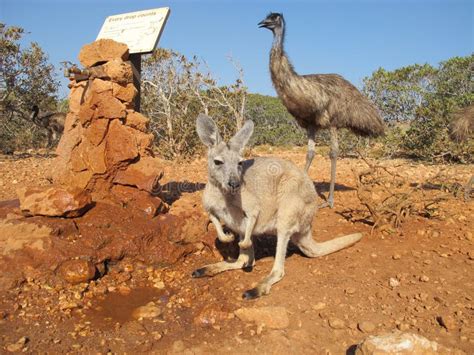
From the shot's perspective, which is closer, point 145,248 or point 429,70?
point 145,248

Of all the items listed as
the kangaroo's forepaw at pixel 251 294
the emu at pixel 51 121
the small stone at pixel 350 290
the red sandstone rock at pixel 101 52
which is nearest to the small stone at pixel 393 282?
the small stone at pixel 350 290

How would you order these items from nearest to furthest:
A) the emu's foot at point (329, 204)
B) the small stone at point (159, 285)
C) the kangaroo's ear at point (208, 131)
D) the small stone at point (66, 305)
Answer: the small stone at point (66, 305), the kangaroo's ear at point (208, 131), the small stone at point (159, 285), the emu's foot at point (329, 204)

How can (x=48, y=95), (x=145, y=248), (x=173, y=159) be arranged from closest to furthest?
(x=145, y=248)
(x=173, y=159)
(x=48, y=95)

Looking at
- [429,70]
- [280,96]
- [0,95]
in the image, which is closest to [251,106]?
[429,70]

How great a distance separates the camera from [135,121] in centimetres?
532

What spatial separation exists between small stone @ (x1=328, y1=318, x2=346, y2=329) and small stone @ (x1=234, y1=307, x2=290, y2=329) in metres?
0.33

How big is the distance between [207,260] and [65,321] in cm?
179

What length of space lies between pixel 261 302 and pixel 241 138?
154 centimetres

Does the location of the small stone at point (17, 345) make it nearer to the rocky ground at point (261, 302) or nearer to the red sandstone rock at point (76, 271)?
the rocky ground at point (261, 302)

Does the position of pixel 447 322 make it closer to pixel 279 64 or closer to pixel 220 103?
pixel 279 64

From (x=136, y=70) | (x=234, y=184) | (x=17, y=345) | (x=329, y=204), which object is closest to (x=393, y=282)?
(x=234, y=184)

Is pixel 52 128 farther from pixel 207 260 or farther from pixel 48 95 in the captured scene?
pixel 207 260

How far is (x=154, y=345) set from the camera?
9.91ft

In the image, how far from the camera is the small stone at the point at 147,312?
348 centimetres
